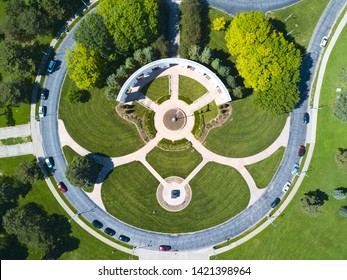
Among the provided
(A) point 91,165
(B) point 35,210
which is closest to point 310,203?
(A) point 91,165

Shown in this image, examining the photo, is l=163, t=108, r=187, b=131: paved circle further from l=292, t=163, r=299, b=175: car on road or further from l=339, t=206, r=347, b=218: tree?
l=339, t=206, r=347, b=218: tree

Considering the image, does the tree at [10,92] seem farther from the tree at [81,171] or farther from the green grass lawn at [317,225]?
the green grass lawn at [317,225]

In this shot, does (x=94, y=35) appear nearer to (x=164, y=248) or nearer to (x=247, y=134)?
(x=247, y=134)

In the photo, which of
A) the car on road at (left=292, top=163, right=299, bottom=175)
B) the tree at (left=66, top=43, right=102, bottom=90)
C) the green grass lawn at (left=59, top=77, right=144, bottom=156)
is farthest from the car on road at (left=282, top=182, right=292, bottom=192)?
the tree at (left=66, top=43, right=102, bottom=90)

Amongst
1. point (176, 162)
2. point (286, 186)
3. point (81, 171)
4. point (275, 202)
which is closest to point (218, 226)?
point (275, 202)

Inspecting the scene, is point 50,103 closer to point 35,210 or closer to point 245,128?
point 35,210

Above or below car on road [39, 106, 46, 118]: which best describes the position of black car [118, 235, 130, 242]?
below
